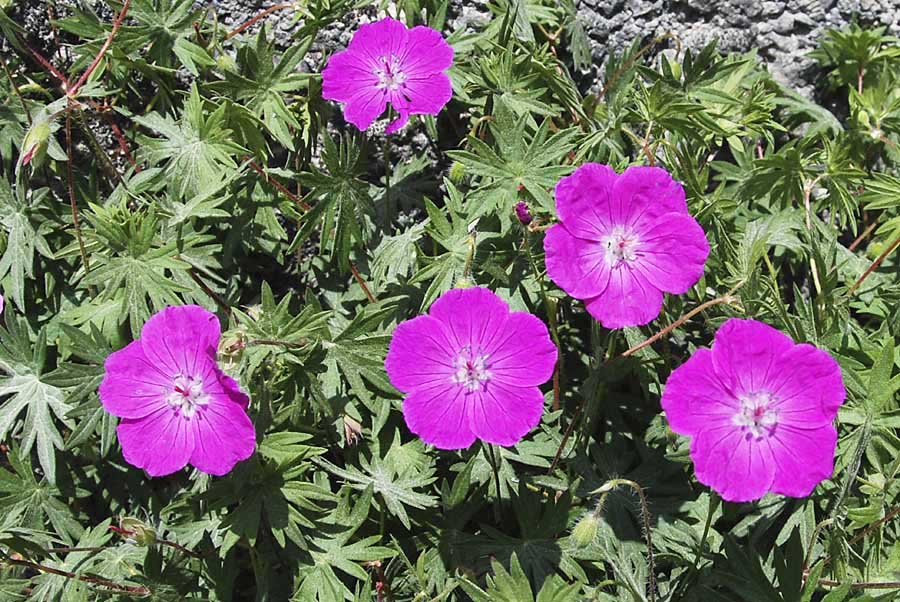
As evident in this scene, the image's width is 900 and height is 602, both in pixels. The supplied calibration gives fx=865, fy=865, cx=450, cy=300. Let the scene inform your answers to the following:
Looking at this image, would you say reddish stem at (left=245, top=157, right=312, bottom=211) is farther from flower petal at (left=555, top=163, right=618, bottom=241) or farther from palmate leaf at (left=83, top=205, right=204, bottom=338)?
flower petal at (left=555, top=163, right=618, bottom=241)

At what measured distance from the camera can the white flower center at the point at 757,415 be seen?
212cm

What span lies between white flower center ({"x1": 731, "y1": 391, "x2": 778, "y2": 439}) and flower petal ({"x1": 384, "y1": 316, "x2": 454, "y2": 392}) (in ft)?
2.40

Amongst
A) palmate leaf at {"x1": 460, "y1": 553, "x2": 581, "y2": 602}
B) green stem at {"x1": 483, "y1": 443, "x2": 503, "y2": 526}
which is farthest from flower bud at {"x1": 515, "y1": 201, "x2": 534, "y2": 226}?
palmate leaf at {"x1": 460, "y1": 553, "x2": 581, "y2": 602}

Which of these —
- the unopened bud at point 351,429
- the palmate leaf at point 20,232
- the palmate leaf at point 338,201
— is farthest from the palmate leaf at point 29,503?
the palmate leaf at point 338,201

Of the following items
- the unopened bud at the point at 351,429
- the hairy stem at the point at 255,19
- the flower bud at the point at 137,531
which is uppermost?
the hairy stem at the point at 255,19

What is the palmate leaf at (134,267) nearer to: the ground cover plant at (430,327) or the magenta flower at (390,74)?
the ground cover plant at (430,327)

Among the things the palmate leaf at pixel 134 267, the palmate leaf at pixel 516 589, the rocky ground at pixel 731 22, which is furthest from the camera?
the rocky ground at pixel 731 22

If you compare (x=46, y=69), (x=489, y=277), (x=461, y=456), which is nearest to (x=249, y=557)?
(x=461, y=456)

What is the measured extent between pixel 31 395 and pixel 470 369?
136 centimetres

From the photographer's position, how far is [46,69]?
3105 mm

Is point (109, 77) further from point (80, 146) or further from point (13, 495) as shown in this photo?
point (13, 495)

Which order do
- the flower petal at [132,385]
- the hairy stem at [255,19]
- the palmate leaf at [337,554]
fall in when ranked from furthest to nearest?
the hairy stem at [255,19] < the palmate leaf at [337,554] < the flower petal at [132,385]

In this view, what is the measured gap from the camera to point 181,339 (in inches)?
87.6

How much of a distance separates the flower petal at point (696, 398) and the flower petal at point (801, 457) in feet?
0.44
